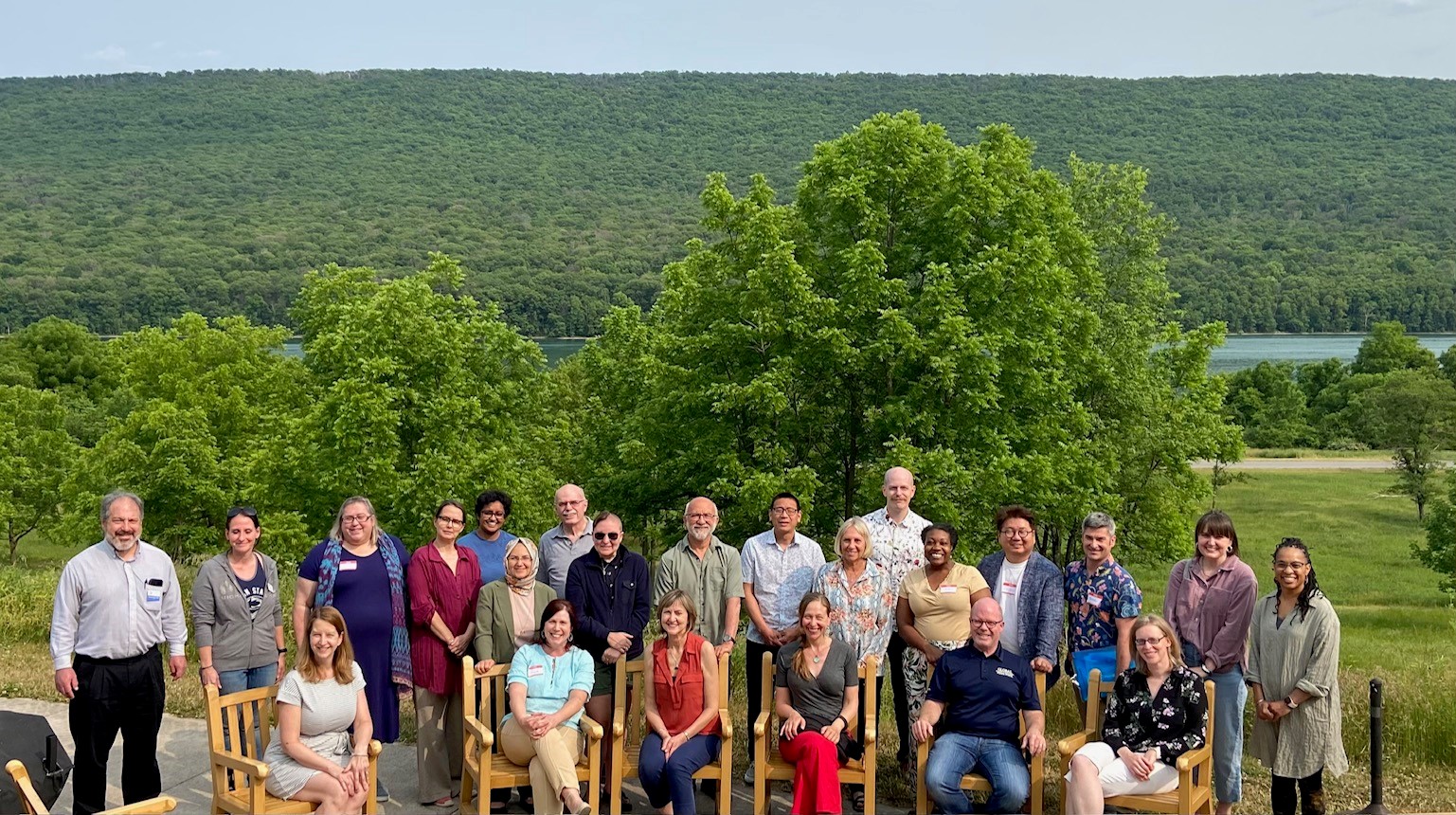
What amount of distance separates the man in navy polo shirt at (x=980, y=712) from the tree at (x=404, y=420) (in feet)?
57.1

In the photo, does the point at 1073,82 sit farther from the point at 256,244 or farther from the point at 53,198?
the point at 53,198

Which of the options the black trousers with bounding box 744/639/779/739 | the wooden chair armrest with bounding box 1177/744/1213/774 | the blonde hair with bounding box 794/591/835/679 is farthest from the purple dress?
the wooden chair armrest with bounding box 1177/744/1213/774

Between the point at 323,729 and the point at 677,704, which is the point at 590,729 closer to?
the point at 677,704

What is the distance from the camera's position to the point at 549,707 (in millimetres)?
6160

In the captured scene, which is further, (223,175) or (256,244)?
(223,175)

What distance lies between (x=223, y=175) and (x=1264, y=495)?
163 m

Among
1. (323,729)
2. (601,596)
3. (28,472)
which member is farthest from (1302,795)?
(28,472)

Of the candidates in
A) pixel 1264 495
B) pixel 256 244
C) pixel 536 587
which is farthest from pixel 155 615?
pixel 256 244

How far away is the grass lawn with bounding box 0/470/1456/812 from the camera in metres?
7.07

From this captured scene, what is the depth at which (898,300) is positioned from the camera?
57.9ft

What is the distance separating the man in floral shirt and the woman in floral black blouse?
334 millimetres

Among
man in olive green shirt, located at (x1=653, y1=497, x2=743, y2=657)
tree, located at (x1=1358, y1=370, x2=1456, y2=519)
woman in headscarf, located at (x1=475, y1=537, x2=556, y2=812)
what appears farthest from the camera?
tree, located at (x1=1358, y1=370, x2=1456, y2=519)

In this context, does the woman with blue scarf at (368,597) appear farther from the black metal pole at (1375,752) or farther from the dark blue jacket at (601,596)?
the black metal pole at (1375,752)

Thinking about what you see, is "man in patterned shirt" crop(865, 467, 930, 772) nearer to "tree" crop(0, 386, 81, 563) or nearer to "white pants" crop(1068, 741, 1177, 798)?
"white pants" crop(1068, 741, 1177, 798)
